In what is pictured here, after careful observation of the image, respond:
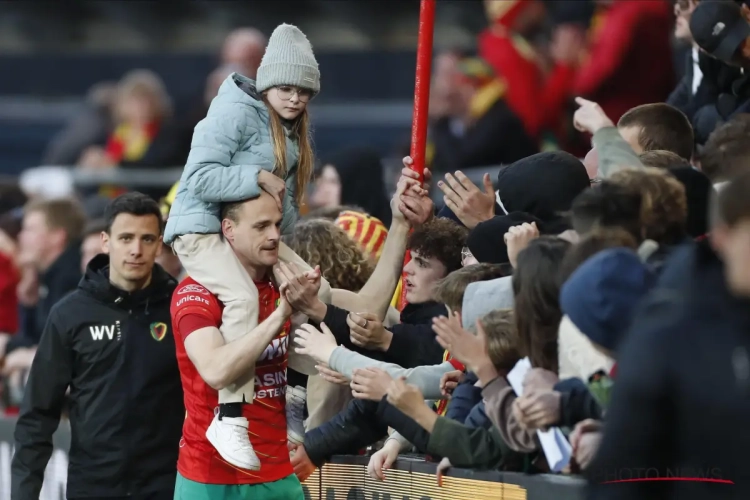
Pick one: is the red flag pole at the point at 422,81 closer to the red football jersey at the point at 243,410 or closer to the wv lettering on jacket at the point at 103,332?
the red football jersey at the point at 243,410

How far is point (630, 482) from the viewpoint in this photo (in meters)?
2.73

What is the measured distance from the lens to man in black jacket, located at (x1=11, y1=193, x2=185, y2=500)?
577 cm

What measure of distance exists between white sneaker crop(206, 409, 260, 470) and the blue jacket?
651mm

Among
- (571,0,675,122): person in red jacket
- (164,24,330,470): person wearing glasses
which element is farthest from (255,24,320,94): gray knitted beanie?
(571,0,675,122): person in red jacket

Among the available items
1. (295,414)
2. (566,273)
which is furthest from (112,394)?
(566,273)

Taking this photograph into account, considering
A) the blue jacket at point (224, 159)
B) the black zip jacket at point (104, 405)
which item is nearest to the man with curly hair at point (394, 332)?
the blue jacket at point (224, 159)

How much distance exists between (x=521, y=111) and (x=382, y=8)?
4118 mm

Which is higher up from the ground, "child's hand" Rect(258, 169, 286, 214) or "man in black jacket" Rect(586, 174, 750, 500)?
"child's hand" Rect(258, 169, 286, 214)

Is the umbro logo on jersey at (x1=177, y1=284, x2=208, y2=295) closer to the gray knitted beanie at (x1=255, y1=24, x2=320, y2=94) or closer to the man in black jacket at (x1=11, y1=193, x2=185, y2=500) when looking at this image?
the gray knitted beanie at (x1=255, y1=24, x2=320, y2=94)

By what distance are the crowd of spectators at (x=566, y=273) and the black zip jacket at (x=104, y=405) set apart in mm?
697

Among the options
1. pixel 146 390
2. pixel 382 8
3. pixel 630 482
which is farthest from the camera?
pixel 382 8

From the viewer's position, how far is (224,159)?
4.60 meters

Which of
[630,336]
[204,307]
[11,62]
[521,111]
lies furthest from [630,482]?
[11,62]

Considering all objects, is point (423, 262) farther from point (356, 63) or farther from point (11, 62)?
point (11, 62)
